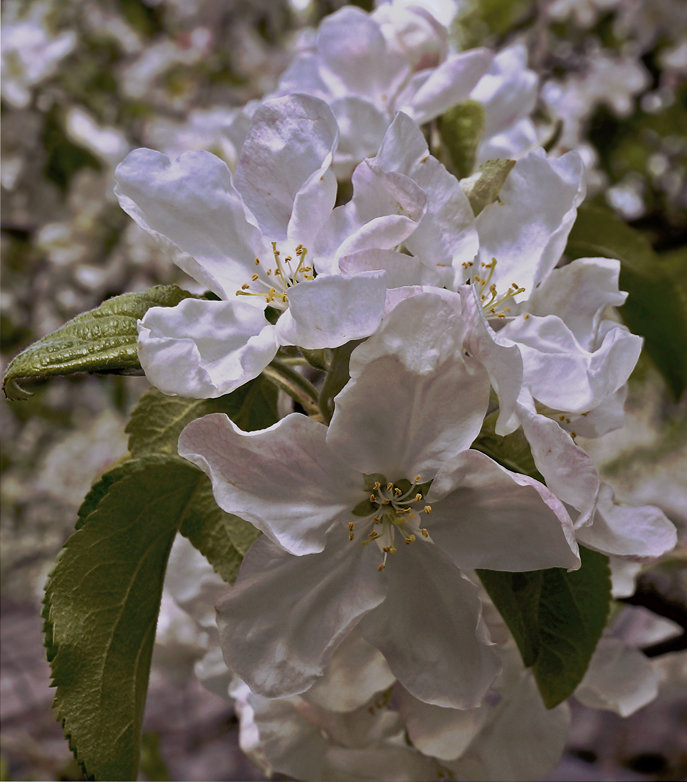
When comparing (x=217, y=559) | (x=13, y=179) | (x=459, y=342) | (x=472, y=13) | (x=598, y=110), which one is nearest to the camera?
(x=459, y=342)

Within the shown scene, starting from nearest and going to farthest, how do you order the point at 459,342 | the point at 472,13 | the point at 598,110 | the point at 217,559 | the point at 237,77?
the point at 459,342, the point at 217,559, the point at 472,13, the point at 598,110, the point at 237,77

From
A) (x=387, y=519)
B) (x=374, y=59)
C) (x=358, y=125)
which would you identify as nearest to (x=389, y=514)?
(x=387, y=519)

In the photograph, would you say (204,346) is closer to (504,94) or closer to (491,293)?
(491,293)

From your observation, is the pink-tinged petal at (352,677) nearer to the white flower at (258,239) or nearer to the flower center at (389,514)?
the flower center at (389,514)

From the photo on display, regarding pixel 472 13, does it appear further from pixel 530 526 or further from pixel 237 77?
pixel 530 526

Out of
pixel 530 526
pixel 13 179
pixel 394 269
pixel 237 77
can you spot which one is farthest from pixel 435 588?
pixel 237 77

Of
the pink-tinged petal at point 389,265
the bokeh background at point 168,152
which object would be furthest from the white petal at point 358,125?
the bokeh background at point 168,152
